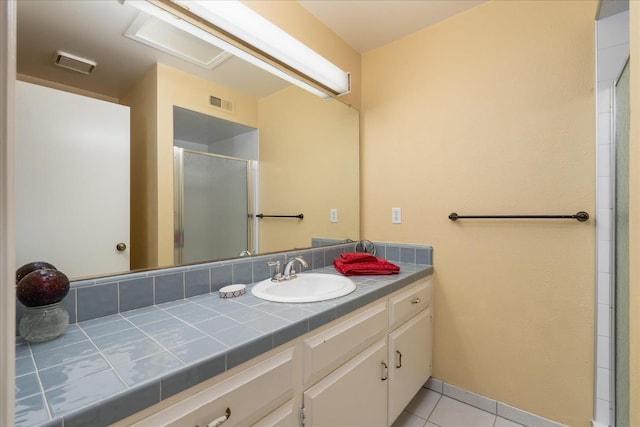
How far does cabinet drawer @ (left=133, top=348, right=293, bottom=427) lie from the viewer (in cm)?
58

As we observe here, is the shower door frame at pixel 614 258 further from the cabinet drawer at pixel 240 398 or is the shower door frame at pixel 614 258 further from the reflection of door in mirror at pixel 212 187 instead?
the reflection of door in mirror at pixel 212 187

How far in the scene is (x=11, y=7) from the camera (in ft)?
0.96

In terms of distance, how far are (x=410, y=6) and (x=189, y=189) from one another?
1574 mm

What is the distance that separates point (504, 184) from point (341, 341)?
3.99ft

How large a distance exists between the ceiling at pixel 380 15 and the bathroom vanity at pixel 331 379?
1579mm

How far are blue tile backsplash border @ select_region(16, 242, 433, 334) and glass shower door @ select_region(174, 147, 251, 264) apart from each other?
6cm

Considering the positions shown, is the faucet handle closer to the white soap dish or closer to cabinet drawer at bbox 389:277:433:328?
the white soap dish

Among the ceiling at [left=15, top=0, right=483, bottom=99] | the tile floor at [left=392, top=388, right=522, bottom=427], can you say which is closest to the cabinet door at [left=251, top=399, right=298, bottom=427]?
the tile floor at [left=392, top=388, right=522, bottom=427]

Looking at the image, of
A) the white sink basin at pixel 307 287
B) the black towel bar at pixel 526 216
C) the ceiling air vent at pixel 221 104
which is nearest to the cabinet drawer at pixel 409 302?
the white sink basin at pixel 307 287

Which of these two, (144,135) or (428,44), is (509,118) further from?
(144,135)

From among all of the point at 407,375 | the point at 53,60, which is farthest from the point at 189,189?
the point at 407,375

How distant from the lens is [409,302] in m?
1.44

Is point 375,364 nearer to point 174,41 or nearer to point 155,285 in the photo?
point 155,285

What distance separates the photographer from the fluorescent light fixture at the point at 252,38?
1044 mm
